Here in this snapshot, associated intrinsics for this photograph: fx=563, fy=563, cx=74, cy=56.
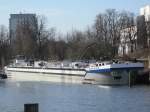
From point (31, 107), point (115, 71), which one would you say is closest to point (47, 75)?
point (115, 71)

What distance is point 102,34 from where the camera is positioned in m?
139

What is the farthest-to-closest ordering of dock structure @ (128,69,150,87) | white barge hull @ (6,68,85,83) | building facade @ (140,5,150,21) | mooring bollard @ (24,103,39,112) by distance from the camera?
building facade @ (140,5,150,21), white barge hull @ (6,68,85,83), dock structure @ (128,69,150,87), mooring bollard @ (24,103,39,112)

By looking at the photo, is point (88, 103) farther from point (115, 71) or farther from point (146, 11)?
point (146, 11)

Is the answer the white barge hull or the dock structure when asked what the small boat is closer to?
the dock structure

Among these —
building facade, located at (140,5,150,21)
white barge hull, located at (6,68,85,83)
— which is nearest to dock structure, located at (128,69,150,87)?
white barge hull, located at (6,68,85,83)

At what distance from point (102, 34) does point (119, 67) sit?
54707 millimetres

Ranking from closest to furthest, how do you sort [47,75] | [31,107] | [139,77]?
[31,107], [139,77], [47,75]

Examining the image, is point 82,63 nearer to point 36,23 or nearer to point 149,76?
point 149,76

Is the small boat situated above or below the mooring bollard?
above

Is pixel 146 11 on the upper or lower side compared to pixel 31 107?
upper

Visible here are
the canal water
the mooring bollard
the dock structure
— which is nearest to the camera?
the mooring bollard

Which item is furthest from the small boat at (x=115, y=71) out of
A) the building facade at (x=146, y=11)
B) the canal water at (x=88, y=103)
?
the building facade at (x=146, y=11)

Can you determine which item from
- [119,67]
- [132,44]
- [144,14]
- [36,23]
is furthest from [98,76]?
[144,14]

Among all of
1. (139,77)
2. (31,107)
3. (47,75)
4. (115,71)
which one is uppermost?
(115,71)
